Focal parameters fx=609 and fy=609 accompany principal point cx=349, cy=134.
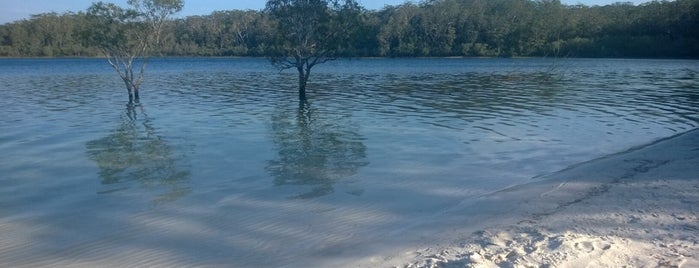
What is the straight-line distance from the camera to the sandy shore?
6391 millimetres

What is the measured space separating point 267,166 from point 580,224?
281 inches

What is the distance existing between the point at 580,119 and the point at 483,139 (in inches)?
239

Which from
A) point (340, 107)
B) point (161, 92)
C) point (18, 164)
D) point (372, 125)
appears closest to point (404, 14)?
point (161, 92)

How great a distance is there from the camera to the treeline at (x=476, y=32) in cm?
8619

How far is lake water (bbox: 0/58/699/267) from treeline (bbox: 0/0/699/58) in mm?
60645

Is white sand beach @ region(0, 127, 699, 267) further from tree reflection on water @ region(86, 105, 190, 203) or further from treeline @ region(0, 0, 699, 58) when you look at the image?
treeline @ region(0, 0, 699, 58)

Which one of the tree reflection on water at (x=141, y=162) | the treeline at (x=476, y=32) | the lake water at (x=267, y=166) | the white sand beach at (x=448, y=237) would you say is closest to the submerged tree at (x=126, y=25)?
the lake water at (x=267, y=166)

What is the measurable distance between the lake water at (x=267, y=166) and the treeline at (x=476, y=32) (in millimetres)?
60645

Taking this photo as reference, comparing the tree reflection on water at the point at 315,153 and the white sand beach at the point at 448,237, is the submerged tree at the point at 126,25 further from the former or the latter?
the white sand beach at the point at 448,237

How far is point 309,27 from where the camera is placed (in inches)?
1172

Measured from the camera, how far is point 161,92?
36.7 m

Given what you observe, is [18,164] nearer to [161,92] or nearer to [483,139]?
[483,139]

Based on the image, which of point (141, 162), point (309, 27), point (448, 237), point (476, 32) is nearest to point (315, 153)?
point (141, 162)

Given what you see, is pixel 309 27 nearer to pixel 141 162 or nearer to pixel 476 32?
pixel 141 162
